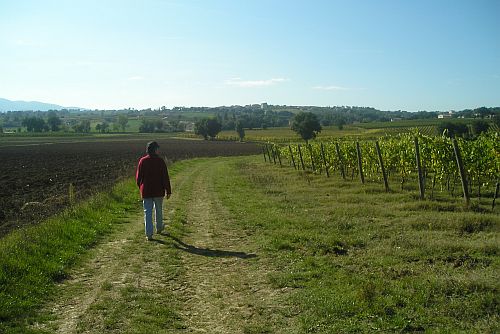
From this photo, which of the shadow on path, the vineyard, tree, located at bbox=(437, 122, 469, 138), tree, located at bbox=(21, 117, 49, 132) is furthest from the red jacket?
tree, located at bbox=(21, 117, 49, 132)

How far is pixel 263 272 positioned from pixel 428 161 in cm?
1118

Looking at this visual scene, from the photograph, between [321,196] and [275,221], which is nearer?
[275,221]

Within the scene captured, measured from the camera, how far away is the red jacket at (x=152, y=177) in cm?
1066

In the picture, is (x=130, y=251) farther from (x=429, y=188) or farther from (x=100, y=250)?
(x=429, y=188)

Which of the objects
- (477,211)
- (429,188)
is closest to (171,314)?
(477,211)

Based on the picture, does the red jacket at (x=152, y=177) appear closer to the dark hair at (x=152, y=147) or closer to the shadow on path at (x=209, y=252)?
the dark hair at (x=152, y=147)

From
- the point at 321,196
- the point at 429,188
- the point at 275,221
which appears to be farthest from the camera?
the point at 429,188

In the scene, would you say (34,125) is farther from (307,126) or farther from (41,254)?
(41,254)

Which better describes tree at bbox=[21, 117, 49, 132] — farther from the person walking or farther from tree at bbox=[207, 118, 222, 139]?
the person walking

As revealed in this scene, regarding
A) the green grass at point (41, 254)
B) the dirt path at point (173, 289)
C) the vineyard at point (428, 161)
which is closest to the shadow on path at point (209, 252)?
the dirt path at point (173, 289)

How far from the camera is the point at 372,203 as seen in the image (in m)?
14.2

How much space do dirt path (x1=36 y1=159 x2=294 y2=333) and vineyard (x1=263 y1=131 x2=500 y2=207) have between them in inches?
313

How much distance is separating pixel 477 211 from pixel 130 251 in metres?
9.10

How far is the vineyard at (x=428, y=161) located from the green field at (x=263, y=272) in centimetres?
211
